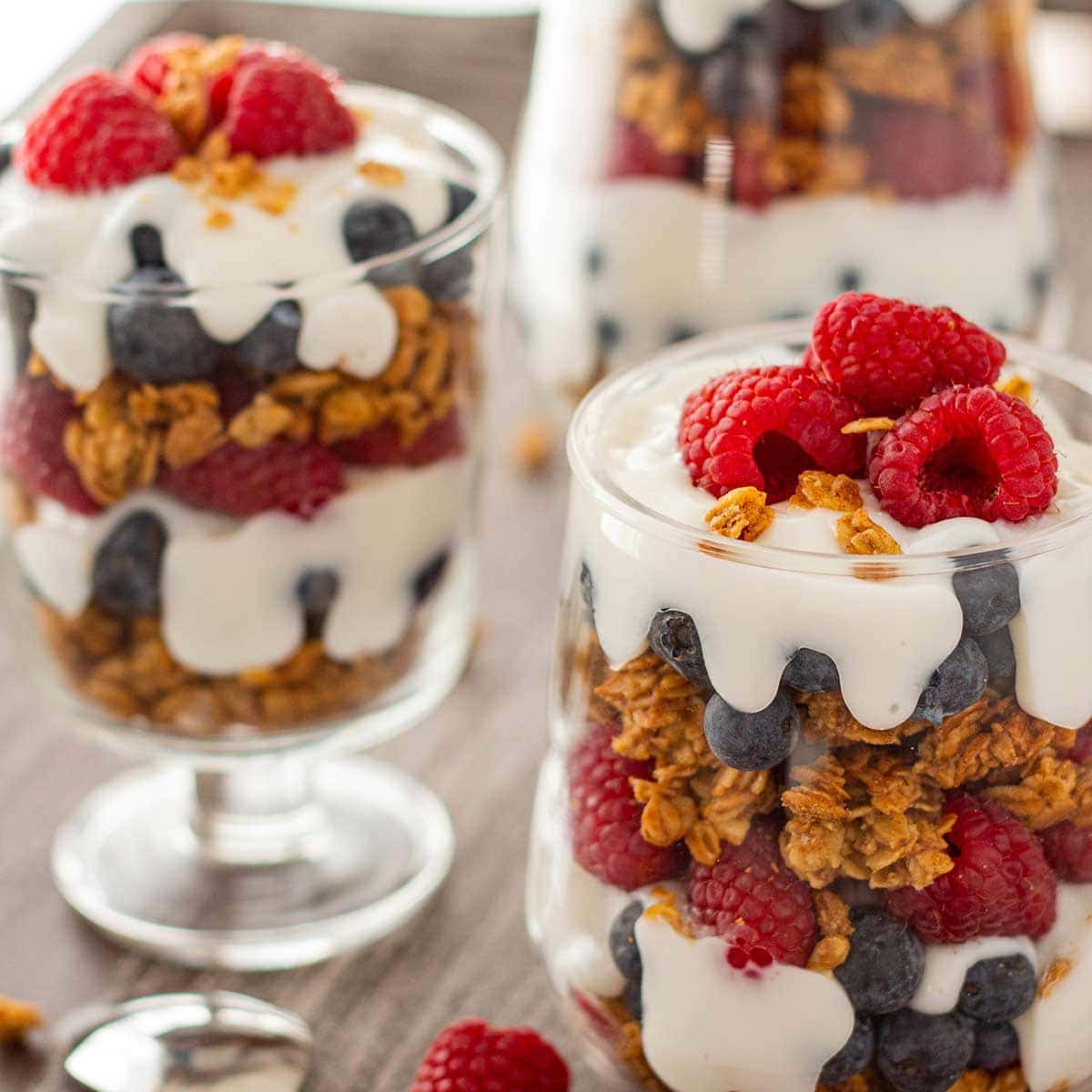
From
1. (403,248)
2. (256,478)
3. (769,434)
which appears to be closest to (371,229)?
(403,248)

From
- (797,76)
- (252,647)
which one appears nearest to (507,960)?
(252,647)

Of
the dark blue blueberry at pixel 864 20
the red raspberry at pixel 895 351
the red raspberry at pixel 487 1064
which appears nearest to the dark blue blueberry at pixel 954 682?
the red raspberry at pixel 895 351

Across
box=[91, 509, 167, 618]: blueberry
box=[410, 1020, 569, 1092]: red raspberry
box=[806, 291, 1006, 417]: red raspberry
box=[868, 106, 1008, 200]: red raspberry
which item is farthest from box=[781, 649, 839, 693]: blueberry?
box=[868, 106, 1008, 200]: red raspberry

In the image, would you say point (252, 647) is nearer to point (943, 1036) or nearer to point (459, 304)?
point (459, 304)

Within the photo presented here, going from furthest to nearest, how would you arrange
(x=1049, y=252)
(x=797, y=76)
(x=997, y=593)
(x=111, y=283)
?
(x=1049, y=252)
(x=797, y=76)
(x=111, y=283)
(x=997, y=593)

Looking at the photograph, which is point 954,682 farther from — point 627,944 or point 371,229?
point 371,229

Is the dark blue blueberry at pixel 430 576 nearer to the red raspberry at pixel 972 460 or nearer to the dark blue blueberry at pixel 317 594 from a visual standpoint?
the dark blue blueberry at pixel 317 594
